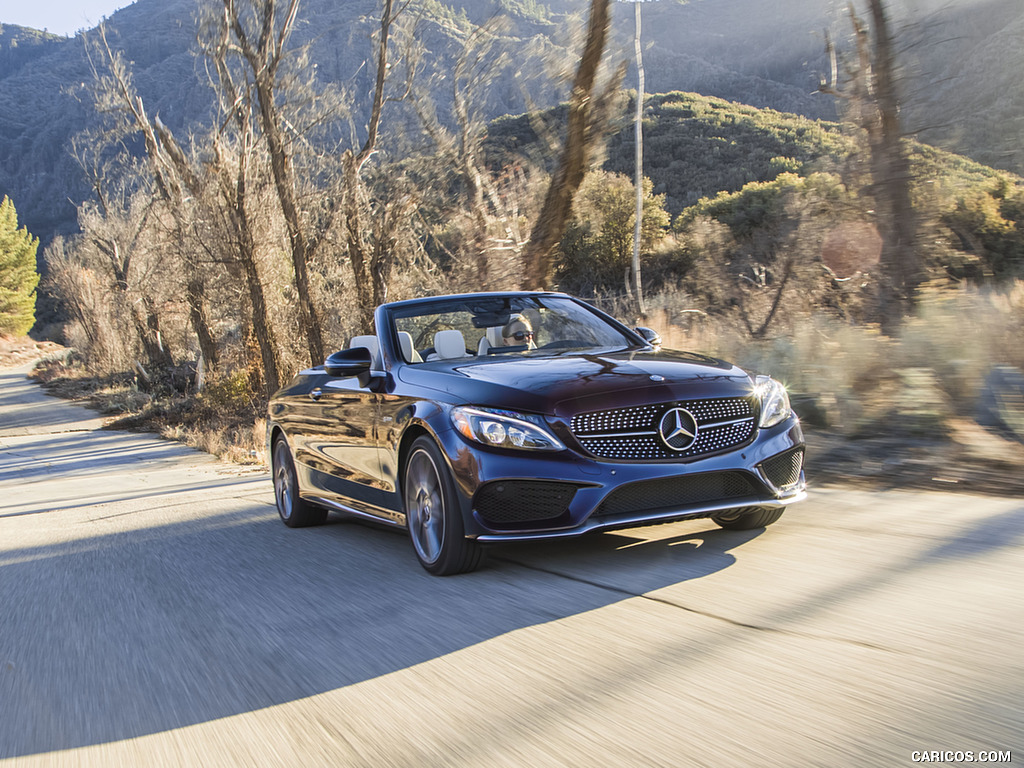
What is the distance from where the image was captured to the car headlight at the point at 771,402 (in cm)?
523

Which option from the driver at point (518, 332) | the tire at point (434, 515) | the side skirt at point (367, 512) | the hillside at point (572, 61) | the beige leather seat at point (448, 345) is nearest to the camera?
the tire at point (434, 515)

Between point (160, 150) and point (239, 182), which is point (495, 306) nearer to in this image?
point (239, 182)

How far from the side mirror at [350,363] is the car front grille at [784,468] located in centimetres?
252

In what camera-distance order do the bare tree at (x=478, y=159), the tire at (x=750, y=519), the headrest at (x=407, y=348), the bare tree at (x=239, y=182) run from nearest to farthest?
the tire at (x=750, y=519) → the headrest at (x=407, y=348) → the bare tree at (x=478, y=159) → the bare tree at (x=239, y=182)

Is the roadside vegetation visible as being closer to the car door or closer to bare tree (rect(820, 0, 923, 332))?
bare tree (rect(820, 0, 923, 332))

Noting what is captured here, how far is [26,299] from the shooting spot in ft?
328

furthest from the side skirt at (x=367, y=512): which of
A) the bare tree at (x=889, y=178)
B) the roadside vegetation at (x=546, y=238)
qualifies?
the bare tree at (x=889, y=178)

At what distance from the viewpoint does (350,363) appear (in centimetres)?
621

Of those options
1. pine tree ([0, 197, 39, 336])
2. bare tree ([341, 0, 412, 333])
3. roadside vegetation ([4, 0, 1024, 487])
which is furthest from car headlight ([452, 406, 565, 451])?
pine tree ([0, 197, 39, 336])

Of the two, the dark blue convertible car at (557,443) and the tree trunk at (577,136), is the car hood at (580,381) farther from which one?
the tree trunk at (577,136)

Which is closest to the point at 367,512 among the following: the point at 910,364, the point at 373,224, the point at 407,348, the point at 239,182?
the point at 407,348

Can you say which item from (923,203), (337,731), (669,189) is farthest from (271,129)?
(669,189)

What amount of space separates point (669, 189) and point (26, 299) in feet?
242

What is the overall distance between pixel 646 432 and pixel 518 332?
191 cm
